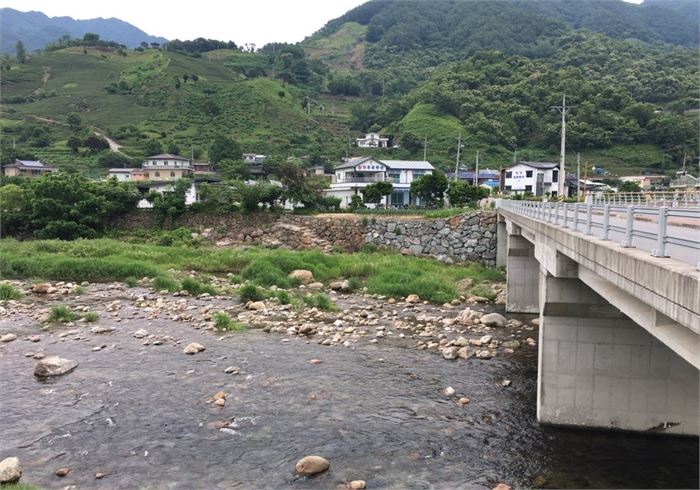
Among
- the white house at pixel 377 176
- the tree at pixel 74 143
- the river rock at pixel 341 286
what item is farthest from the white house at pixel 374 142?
the river rock at pixel 341 286

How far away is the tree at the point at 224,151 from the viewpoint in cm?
7975

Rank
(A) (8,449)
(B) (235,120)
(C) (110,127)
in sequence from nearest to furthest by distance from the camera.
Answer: (A) (8,449)
(C) (110,127)
(B) (235,120)

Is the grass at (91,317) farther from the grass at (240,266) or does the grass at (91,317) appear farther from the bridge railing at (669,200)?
the bridge railing at (669,200)

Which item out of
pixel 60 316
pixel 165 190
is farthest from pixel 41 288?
pixel 165 190

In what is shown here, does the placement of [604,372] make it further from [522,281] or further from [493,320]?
[522,281]

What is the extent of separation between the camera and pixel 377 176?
204ft

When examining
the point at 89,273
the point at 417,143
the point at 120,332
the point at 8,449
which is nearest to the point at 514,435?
the point at 8,449

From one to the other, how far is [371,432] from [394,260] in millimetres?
24313

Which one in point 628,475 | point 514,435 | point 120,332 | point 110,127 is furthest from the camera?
point 110,127

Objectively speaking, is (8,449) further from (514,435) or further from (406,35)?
(406,35)

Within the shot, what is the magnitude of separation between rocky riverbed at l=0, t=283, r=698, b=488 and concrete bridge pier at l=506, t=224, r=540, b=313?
3.44 metres

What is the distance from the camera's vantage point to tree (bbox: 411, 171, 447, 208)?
5062 cm

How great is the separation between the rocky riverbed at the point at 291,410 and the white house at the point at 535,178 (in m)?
45.7

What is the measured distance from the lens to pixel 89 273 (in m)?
32.5
